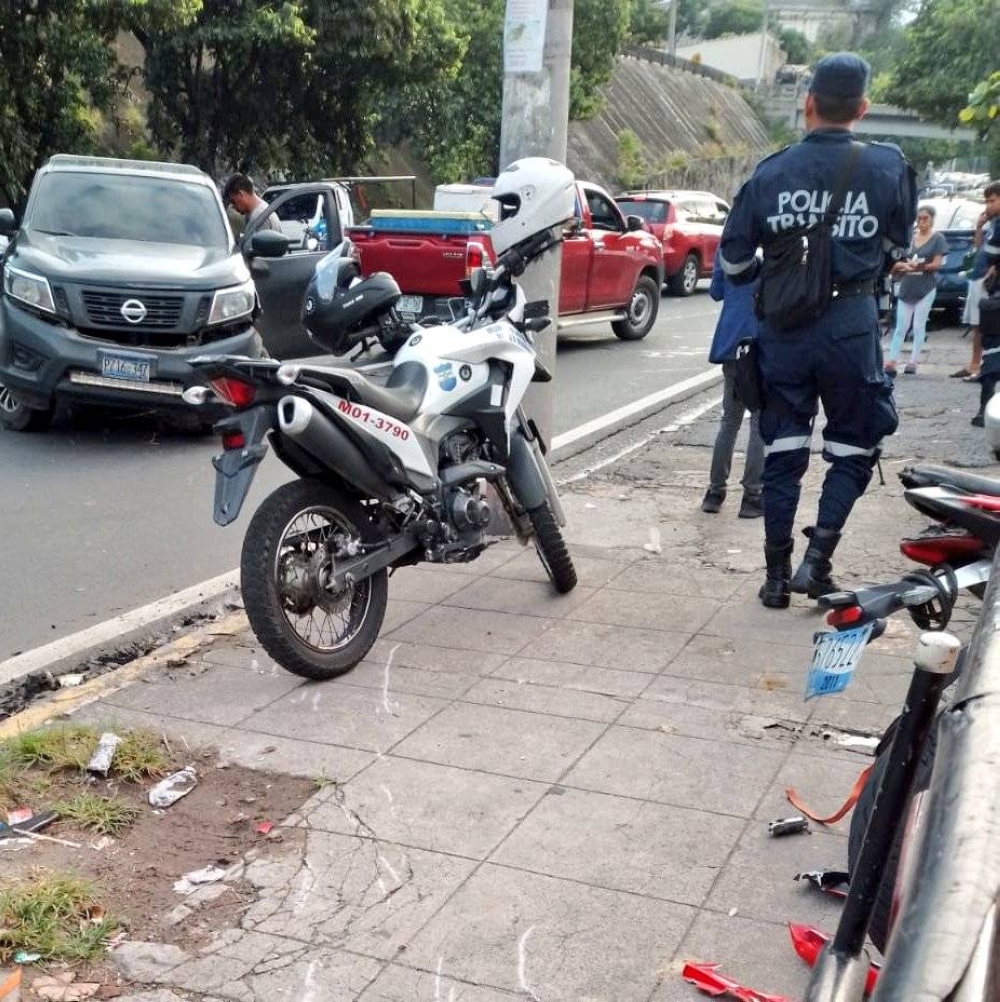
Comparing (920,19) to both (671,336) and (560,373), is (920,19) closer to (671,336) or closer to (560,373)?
(671,336)

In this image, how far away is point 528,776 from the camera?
408 centimetres

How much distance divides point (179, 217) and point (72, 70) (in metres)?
10.5

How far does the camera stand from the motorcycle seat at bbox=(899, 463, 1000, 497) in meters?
3.12

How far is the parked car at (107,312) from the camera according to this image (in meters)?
8.96

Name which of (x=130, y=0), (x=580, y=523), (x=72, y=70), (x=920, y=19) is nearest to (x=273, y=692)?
→ (x=580, y=523)

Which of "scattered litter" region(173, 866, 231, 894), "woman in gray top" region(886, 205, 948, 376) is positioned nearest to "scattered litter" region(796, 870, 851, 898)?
"scattered litter" region(173, 866, 231, 894)

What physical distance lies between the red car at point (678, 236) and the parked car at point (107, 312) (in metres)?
13.4

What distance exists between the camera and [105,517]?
293 inches

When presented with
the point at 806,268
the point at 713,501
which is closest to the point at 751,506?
the point at 713,501

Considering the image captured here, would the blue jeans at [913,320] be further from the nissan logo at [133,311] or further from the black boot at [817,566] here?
the black boot at [817,566]

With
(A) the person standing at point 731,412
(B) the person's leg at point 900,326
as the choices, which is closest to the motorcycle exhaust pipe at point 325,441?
(A) the person standing at point 731,412

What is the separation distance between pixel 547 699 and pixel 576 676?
259 mm

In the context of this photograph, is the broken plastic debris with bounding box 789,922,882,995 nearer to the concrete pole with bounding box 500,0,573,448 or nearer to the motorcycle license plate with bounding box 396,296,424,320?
the concrete pole with bounding box 500,0,573,448

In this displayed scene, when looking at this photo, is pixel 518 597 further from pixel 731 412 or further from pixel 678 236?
pixel 678 236
